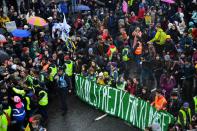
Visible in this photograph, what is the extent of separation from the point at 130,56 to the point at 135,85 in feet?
9.01

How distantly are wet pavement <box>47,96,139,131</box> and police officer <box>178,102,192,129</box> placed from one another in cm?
211

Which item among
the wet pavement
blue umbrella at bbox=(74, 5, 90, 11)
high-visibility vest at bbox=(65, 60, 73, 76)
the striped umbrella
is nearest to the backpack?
high-visibility vest at bbox=(65, 60, 73, 76)

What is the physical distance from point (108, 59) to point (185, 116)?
5.02m

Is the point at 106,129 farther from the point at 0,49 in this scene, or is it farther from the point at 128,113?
the point at 0,49

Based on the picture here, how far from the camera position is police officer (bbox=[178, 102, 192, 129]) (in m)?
14.2

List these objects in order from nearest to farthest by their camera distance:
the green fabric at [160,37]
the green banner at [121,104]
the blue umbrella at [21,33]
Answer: the green banner at [121,104]
the green fabric at [160,37]
the blue umbrella at [21,33]

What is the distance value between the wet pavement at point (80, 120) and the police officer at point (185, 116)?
2109 millimetres

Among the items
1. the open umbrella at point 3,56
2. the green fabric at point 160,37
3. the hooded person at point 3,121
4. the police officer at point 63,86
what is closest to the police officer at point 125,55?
the green fabric at point 160,37

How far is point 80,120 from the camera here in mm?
16828

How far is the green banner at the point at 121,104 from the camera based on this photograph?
14.7 m

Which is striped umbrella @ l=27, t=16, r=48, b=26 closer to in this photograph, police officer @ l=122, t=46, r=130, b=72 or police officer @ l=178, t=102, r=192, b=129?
police officer @ l=122, t=46, r=130, b=72

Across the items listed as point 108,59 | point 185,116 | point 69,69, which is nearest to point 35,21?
point 69,69

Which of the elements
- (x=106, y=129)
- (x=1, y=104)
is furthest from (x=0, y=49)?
(x=106, y=129)

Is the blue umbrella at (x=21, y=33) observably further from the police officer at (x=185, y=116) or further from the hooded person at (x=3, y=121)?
the police officer at (x=185, y=116)
